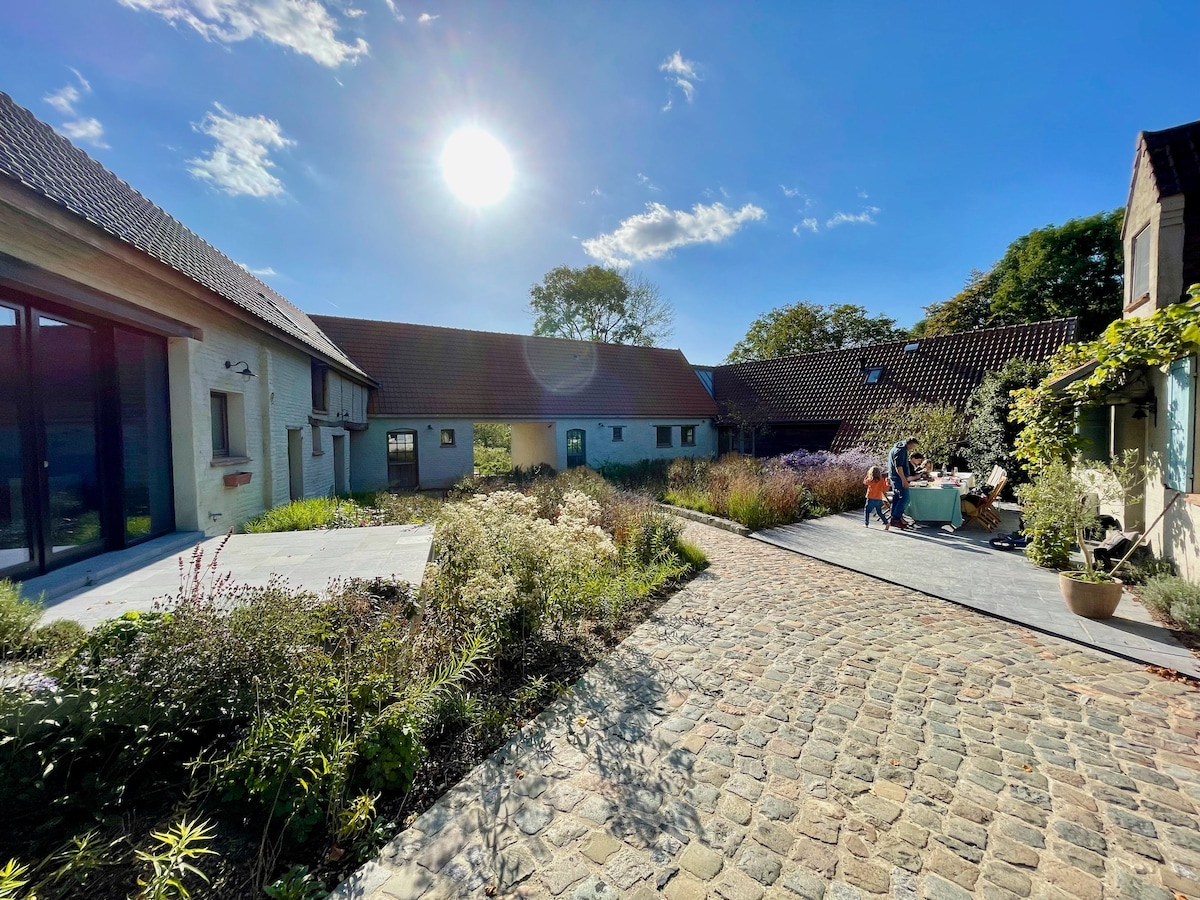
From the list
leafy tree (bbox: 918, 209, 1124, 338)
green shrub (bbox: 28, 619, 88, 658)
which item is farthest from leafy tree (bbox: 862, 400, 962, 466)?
leafy tree (bbox: 918, 209, 1124, 338)

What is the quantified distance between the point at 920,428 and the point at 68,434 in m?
18.4

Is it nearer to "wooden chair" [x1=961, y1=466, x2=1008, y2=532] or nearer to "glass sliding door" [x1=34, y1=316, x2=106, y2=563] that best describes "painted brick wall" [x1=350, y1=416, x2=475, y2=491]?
"glass sliding door" [x1=34, y1=316, x2=106, y2=563]

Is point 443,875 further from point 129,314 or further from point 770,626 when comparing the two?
point 129,314

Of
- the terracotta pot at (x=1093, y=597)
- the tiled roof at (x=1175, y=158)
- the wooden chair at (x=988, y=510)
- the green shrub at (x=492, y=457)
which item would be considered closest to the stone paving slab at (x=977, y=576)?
the terracotta pot at (x=1093, y=597)

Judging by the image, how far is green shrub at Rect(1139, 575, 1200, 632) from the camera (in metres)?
4.68

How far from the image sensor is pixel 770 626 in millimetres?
5125

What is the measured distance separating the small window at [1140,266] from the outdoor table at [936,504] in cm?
418

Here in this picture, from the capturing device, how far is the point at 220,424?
829 centimetres

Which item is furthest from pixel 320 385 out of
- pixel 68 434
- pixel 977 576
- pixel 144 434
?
pixel 977 576

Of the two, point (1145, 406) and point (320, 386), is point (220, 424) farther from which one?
point (1145, 406)

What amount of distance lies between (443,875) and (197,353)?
811 centimetres

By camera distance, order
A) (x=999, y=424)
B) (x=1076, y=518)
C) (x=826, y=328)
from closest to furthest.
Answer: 1. (x=1076, y=518)
2. (x=999, y=424)
3. (x=826, y=328)

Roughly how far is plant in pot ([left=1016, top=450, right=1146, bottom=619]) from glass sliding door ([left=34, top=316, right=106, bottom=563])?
11092mm

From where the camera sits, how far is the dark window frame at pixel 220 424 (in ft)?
26.2
